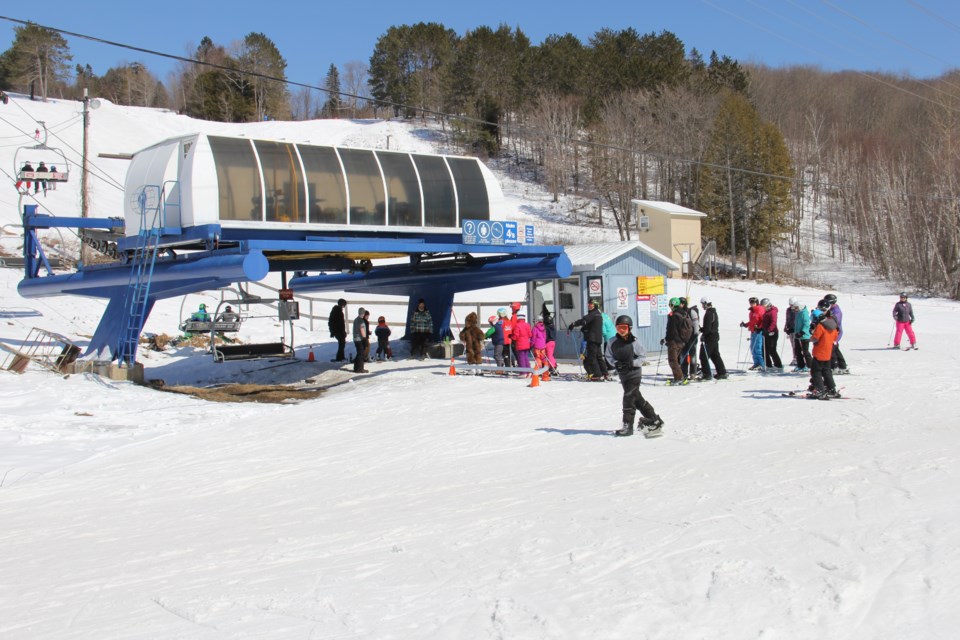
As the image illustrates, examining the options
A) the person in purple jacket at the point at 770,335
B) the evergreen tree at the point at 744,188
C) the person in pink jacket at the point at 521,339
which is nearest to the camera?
the person in purple jacket at the point at 770,335

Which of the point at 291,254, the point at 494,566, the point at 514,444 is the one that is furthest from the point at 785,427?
the point at 291,254

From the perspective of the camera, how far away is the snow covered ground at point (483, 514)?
547cm

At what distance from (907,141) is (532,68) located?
40551 mm

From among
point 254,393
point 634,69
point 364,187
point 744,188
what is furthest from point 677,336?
point 634,69

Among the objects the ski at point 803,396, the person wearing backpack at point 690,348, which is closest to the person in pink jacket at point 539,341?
the person wearing backpack at point 690,348

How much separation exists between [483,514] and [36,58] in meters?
116

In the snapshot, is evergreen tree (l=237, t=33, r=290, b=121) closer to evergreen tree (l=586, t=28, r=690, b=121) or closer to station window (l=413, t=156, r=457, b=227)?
evergreen tree (l=586, t=28, r=690, b=121)

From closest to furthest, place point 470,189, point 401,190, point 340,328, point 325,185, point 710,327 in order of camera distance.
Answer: point 710,327
point 325,185
point 401,190
point 470,189
point 340,328

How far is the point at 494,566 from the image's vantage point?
644cm

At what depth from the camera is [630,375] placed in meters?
11.7

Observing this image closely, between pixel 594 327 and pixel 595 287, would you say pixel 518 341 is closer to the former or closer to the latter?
pixel 594 327

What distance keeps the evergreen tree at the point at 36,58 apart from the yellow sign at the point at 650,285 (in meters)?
99.5

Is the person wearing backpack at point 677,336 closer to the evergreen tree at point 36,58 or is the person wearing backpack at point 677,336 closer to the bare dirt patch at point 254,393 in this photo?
the bare dirt patch at point 254,393

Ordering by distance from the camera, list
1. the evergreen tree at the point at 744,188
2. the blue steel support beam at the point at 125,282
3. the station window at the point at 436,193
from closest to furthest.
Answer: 1. the blue steel support beam at the point at 125,282
2. the station window at the point at 436,193
3. the evergreen tree at the point at 744,188
